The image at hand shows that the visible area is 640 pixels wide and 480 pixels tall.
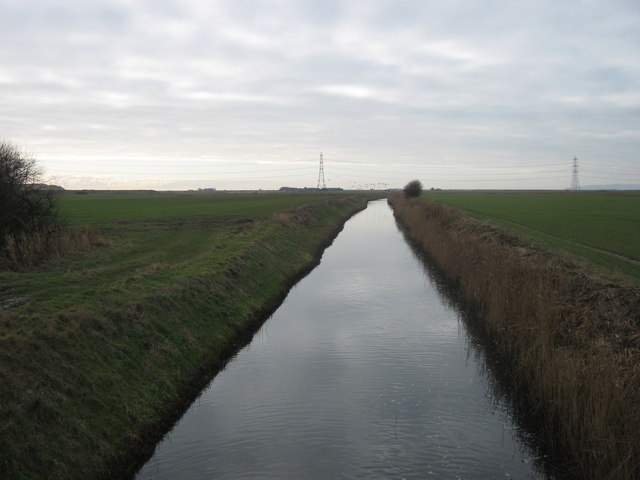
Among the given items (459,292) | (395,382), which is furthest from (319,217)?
(395,382)

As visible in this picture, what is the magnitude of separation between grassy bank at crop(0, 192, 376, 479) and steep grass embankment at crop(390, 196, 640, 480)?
24.4 ft

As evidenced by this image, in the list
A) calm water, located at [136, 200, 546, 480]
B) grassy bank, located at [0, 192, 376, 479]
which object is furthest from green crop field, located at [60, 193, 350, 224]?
calm water, located at [136, 200, 546, 480]

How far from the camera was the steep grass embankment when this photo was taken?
7465 mm

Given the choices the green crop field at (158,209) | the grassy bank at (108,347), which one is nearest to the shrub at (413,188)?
the green crop field at (158,209)

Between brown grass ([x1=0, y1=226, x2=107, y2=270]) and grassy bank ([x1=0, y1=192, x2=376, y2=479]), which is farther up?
brown grass ([x1=0, y1=226, x2=107, y2=270])

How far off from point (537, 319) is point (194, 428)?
8.07 metres

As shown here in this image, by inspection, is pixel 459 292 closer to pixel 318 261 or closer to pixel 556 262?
pixel 556 262

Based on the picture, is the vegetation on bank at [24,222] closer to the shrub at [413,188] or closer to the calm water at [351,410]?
the calm water at [351,410]

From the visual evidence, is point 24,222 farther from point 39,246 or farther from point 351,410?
point 351,410

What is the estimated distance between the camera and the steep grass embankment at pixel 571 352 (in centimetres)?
746

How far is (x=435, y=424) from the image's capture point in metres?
9.91

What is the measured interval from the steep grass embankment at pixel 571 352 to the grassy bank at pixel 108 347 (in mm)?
7438

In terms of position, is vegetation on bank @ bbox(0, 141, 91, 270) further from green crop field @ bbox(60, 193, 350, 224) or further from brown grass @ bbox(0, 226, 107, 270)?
green crop field @ bbox(60, 193, 350, 224)

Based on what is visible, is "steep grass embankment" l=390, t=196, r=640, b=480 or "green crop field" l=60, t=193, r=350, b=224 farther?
"green crop field" l=60, t=193, r=350, b=224
